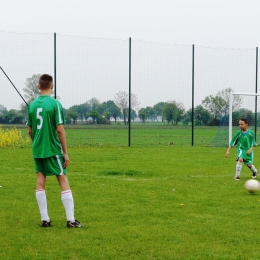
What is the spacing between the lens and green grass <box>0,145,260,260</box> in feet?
18.9

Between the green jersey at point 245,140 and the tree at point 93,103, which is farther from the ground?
the tree at point 93,103

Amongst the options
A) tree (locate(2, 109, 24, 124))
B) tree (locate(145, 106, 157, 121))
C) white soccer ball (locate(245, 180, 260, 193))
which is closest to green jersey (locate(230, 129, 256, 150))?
white soccer ball (locate(245, 180, 260, 193))

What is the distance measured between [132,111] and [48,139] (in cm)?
1881

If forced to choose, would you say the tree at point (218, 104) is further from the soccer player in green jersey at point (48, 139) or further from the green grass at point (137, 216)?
the soccer player in green jersey at point (48, 139)

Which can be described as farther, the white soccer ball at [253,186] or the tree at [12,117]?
the tree at [12,117]

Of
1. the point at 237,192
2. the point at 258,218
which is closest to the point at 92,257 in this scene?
the point at 258,218

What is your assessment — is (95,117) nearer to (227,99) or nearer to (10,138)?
(10,138)

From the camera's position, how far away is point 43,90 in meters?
6.91

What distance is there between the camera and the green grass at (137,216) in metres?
5.76

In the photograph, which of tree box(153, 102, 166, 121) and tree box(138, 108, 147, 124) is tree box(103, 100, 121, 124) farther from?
tree box(153, 102, 166, 121)

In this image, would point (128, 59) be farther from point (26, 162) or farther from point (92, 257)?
point (92, 257)

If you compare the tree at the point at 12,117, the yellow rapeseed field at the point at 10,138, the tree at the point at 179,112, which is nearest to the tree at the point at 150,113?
the tree at the point at 179,112

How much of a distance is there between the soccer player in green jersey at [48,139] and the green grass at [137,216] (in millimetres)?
385

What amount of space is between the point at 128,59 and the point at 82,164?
1018 centimetres
